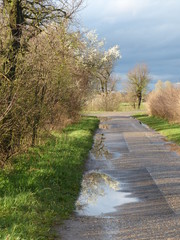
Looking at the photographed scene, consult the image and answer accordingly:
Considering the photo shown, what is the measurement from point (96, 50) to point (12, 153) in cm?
5338

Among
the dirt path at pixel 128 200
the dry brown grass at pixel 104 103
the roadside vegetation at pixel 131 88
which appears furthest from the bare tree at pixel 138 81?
the dirt path at pixel 128 200

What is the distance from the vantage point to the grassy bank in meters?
6.13

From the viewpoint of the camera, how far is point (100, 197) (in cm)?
888

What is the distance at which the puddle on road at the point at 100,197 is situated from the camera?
25.8 feet

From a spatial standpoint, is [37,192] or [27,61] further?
[27,61]

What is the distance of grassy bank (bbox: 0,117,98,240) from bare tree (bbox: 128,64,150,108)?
64031 millimetres

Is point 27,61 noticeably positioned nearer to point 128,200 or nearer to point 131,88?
point 128,200

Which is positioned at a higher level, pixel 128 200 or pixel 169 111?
pixel 169 111

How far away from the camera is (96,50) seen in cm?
6234

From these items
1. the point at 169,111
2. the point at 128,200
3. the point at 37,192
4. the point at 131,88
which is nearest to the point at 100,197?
the point at 128,200

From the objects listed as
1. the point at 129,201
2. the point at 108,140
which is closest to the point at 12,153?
the point at 129,201

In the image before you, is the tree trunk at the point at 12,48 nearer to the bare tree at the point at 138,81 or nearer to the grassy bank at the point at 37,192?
the grassy bank at the point at 37,192

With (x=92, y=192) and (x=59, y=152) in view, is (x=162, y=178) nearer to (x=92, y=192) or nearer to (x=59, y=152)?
(x=92, y=192)

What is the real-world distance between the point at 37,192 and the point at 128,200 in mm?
2053
